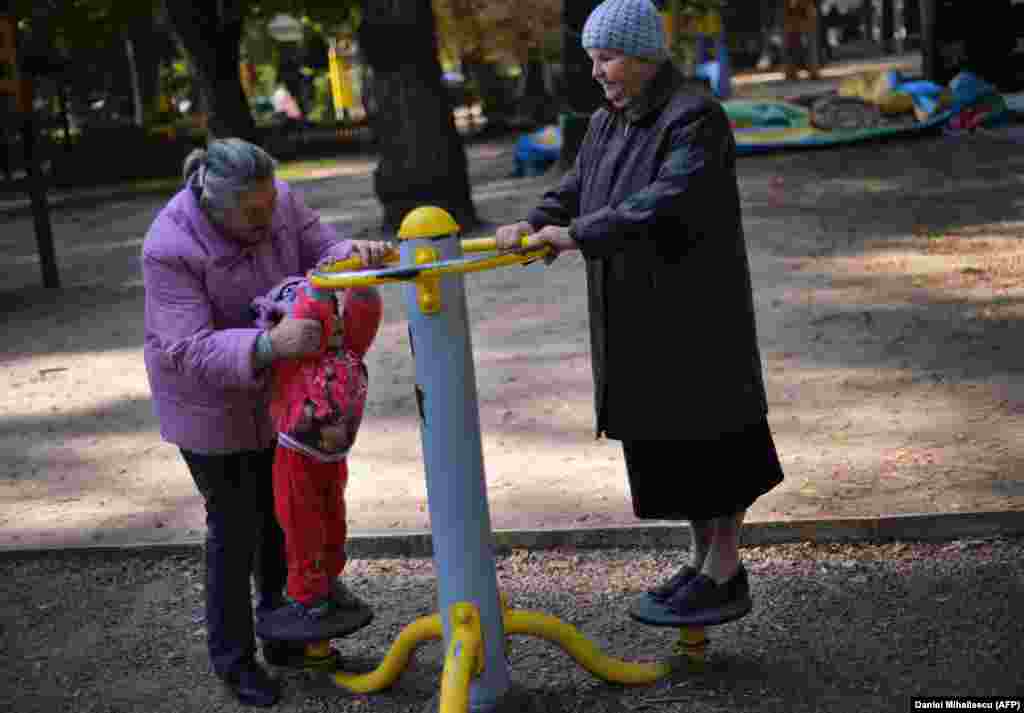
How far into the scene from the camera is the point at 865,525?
4699 mm

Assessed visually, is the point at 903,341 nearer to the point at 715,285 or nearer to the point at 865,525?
the point at 865,525

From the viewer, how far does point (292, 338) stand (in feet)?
11.5

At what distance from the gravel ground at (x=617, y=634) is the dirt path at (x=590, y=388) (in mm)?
355

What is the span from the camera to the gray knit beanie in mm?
3439

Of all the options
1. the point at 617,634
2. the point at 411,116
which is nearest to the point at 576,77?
the point at 411,116

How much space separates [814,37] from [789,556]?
38.1 metres

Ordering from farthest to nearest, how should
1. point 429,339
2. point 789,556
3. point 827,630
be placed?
point 789,556, point 827,630, point 429,339

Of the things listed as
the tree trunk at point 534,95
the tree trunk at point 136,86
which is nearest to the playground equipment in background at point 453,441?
the tree trunk at point 534,95

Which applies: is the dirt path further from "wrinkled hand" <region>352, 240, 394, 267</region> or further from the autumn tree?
the autumn tree

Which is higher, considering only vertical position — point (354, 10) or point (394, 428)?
point (354, 10)

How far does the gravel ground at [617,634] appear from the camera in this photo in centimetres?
374

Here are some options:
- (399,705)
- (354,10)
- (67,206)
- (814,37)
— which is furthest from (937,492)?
(814,37)

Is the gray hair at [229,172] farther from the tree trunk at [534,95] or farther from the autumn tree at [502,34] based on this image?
the tree trunk at [534,95]

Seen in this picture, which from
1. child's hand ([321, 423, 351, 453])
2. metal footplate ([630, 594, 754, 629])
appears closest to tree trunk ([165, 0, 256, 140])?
child's hand ([321, 423, 351, 453])
